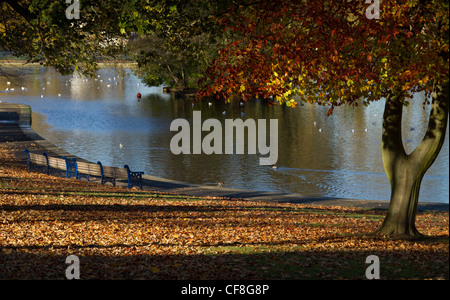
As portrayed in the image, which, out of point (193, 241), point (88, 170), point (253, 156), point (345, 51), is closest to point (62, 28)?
point (193, 241)

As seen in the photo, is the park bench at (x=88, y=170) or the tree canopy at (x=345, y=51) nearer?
the tree canopy at (x=345, y=51)

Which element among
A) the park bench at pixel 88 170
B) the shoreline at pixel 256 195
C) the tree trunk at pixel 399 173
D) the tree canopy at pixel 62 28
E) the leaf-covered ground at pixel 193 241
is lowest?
the shoreline at pixel 256 195

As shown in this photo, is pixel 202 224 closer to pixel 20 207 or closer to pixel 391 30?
pixel 20 207

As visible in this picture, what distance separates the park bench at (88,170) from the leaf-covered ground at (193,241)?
371 cm

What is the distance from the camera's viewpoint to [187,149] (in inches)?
1276

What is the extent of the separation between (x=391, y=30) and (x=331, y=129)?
99.3ft

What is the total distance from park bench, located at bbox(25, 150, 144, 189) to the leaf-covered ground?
3.71 m

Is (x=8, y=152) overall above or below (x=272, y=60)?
below

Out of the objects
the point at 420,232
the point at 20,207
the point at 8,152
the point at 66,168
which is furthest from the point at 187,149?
the point at 420,232

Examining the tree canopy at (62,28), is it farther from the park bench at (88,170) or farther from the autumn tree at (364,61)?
the park bench at (88,170)

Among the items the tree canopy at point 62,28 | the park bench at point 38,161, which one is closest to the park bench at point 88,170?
the park bench at point 38,161

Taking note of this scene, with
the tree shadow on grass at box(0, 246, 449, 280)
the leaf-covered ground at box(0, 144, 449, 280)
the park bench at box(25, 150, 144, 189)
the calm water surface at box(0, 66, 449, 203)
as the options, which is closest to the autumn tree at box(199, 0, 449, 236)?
the leaf-covered ground at box(0, 144, 449, 280)

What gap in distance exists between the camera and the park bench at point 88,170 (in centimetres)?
2039

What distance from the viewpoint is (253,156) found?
98.8ft
